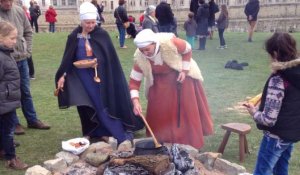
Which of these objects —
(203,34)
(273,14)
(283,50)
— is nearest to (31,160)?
(283,50)

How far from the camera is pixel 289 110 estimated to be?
3.19m

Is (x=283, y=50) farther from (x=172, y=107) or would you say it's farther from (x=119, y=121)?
(x=119, y=121)

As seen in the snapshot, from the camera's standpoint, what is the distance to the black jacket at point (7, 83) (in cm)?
421

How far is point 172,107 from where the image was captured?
4.53m

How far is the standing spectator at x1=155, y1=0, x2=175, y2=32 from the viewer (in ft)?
39.4

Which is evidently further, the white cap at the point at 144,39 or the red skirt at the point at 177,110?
the red skirt at the point at 177,110

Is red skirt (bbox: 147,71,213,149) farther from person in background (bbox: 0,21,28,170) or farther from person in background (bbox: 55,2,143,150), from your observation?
person in background (bbox: 0,21,28,170)

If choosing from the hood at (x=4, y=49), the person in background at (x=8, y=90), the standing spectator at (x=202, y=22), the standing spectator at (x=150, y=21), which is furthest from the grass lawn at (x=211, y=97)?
the hood at (x=4, y=49)

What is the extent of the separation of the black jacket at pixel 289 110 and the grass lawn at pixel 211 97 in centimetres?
120

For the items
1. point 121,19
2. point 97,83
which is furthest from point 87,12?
point 121,19

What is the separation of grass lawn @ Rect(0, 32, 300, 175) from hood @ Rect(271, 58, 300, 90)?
59.9 inches

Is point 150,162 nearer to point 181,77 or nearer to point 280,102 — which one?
point 181,77

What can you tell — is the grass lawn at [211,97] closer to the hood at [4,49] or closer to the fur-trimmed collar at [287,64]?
the hood at [4,49]

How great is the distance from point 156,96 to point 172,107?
22 centimetres
